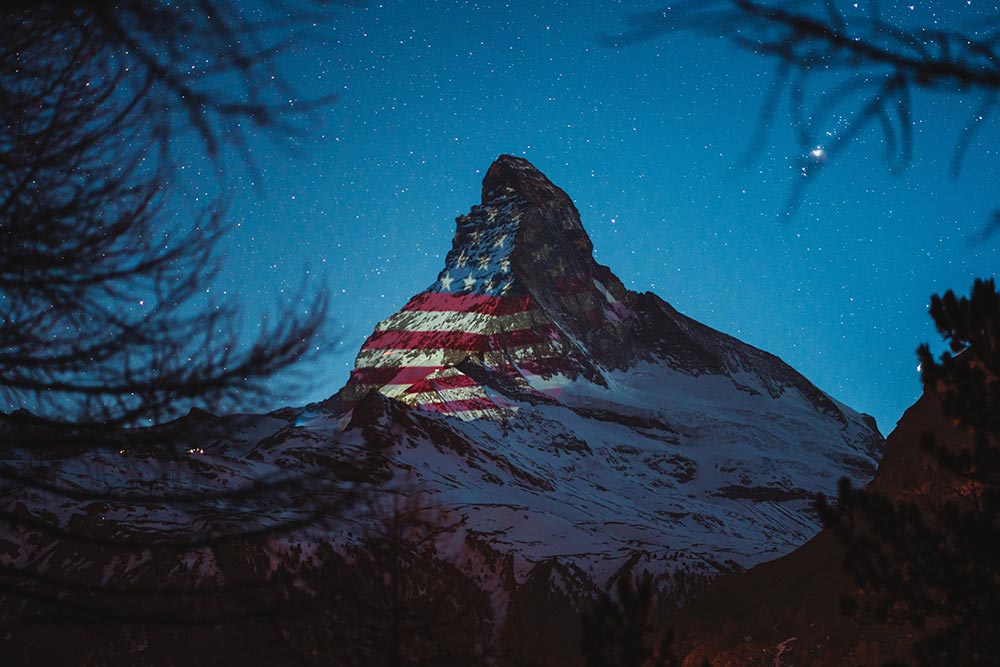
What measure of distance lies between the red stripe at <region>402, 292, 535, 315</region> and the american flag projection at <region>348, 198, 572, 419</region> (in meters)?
0.23

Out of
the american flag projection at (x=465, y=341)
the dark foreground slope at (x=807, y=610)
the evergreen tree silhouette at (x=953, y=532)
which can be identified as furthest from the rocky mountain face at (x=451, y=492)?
the dark foreground slope at (x=807, y=610)

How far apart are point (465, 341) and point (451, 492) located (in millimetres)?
85228

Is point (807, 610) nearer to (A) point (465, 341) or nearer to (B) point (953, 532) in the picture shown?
(B) point (953, 532)

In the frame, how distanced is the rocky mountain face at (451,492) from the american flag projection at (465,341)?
595 millimetres

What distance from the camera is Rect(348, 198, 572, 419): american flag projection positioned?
519 feet

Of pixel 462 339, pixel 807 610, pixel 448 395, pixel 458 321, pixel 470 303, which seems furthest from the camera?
pixel 470 303

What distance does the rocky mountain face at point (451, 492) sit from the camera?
327cm

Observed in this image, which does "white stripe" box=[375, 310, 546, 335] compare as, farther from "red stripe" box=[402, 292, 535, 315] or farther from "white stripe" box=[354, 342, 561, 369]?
"white stripe" box=[354, 342, 561, 369]

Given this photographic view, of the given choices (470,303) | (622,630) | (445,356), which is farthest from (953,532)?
(470,303)

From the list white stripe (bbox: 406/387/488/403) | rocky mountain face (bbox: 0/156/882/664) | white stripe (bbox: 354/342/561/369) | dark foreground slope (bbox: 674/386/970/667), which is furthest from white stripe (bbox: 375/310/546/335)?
dark foreground slope (bbox: 674/386/970/667)

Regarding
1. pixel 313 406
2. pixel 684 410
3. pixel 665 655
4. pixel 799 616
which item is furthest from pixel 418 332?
pixel 665 655

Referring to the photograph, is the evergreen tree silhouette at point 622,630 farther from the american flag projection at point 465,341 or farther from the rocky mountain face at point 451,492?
the american flag projection at point 465,341

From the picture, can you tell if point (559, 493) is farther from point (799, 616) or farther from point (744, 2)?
point (744, 2)

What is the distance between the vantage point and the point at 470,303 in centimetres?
18238
